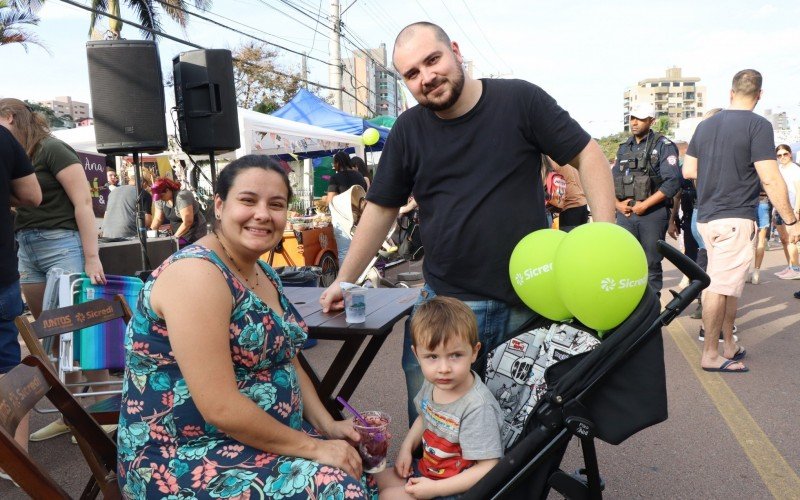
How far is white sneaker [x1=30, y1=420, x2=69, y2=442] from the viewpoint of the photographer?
3.95m

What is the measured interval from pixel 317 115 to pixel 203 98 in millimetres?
9455

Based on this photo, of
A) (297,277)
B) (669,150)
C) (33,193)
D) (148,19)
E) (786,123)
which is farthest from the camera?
(786,123)

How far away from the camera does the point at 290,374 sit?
2.02m

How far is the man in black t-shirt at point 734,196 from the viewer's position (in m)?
4.54

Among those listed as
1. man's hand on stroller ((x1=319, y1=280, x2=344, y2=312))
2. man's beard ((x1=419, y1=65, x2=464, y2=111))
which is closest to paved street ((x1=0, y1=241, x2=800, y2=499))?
man's hand on stroller ((x1=319, y1=280, x2=344, y2=312))

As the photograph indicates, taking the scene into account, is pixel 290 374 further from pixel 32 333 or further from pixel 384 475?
pixel 32 333

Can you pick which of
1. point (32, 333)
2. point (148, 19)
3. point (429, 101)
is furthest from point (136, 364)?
point (148, 19)

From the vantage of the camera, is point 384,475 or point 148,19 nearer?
point 384,475

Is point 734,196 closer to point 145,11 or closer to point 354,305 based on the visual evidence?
point 354,305

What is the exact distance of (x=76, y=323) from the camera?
3.05 meters

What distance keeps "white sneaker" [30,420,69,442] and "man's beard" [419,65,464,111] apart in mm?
3236

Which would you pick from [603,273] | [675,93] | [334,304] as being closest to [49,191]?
[334,304]

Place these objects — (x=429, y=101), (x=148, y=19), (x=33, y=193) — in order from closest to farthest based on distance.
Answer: (x=429, y=101), (x=33, y=193), (x=148, y=19)

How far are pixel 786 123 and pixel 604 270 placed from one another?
50.7m
